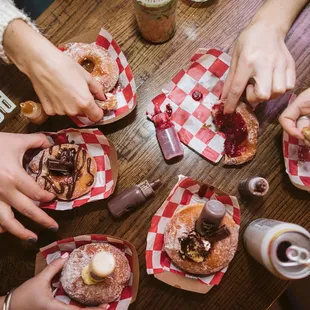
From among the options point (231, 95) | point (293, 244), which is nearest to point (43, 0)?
point (231, 95)

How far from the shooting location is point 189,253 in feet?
7.06

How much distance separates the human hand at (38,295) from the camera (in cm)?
206

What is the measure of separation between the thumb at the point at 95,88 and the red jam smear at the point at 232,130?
0.71m

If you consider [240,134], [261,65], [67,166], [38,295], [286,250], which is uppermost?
[67,166]

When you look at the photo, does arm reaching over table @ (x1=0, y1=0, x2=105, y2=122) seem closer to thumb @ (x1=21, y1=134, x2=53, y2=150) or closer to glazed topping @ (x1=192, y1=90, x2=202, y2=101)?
thumb @ (x1=21, y1=134, x2=53, y2=150)

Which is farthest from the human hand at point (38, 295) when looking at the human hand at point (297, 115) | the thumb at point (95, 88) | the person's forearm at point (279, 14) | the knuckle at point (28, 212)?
the person's forearm at point (279, 14)

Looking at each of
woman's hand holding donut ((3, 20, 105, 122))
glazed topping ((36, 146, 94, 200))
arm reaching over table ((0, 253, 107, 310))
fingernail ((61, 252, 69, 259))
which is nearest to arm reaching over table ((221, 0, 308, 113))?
woman's hand holding donut ((3, 20, 105, 122))

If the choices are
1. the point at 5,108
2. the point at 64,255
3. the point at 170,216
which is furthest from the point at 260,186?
the point at 5,108

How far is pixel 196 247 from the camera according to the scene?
2160 millimetres

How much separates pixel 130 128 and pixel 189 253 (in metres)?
0.84

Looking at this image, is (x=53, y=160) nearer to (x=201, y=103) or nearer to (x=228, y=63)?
(x=201, y=103)

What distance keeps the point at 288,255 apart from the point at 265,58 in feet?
A: 3.36

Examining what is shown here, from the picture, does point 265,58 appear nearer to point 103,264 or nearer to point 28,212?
point 103,264

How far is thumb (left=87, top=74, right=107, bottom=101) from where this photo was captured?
2109 millimetres
